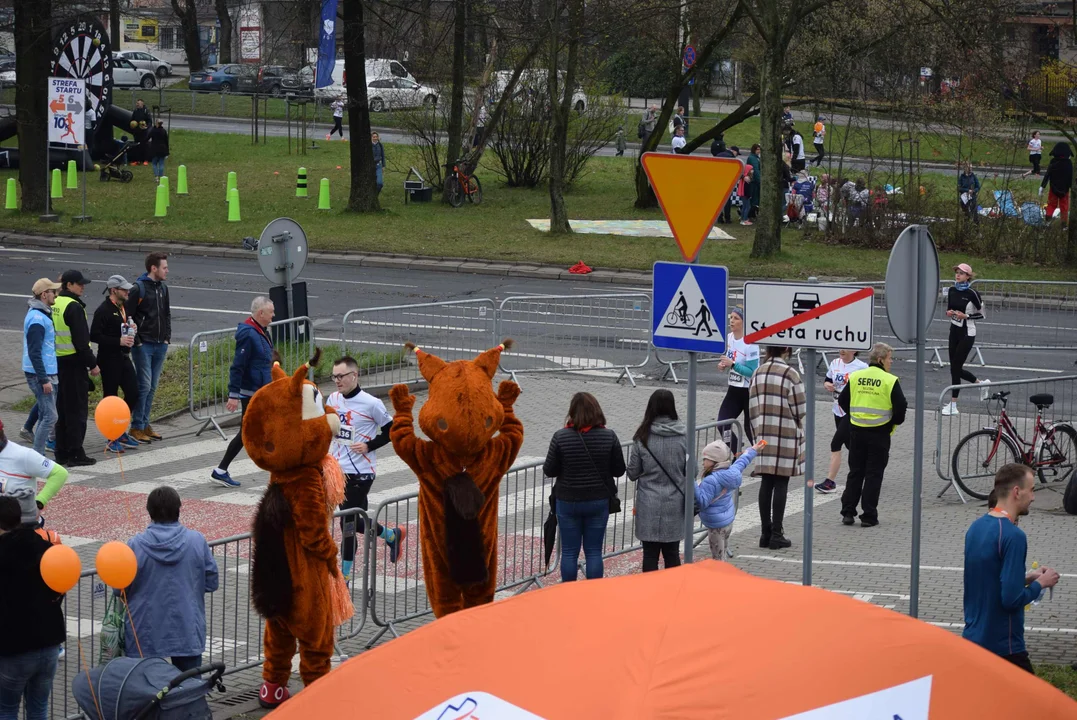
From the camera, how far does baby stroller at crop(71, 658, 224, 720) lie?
19.9 feet

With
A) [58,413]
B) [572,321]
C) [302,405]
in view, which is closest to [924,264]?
[302,405]

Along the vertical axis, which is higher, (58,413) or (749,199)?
(749,199)

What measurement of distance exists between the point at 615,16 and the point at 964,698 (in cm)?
3108

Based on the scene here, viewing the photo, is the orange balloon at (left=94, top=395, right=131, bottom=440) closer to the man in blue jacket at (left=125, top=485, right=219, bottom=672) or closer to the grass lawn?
the man in blue jacket at (left=125, top=485, right=219, bottom=672)

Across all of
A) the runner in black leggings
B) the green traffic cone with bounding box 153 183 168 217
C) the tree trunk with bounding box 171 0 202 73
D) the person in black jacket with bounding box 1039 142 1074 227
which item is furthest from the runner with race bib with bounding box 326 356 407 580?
the tree trunk with bounding box 171 0 202 73

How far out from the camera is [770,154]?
2758cm

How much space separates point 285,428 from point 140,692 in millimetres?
2126

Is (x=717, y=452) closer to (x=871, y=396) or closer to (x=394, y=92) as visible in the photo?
(x=871, y=396)

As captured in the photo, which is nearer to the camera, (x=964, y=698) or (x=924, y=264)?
(x=964, y=698)

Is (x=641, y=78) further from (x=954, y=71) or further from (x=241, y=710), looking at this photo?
(x=241, y=710)

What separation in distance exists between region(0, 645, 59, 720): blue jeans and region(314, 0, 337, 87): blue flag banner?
2621 cm

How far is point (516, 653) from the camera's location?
3797 millimetres

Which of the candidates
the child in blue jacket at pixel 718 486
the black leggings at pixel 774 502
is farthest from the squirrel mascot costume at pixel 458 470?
the black leggings at pixel 774 502

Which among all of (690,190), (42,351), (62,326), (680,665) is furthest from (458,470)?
(62,326)
